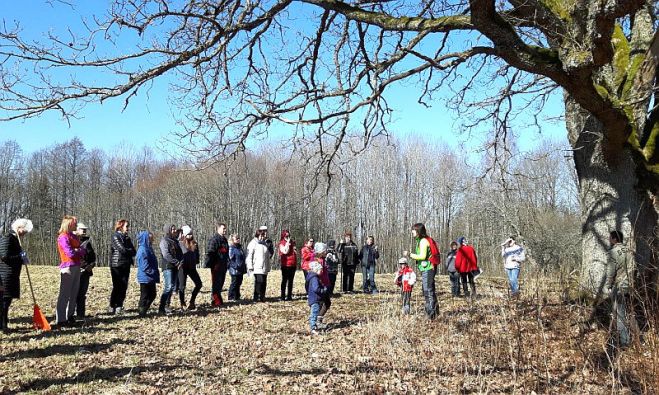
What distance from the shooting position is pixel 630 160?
8.24 m

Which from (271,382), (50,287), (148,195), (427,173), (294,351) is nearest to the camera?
(271,382)

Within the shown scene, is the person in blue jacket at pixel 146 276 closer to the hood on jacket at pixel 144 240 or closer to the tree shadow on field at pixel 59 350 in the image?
the hood on jacket at pixel 144 240

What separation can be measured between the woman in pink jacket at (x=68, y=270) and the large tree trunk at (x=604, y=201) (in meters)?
8.27

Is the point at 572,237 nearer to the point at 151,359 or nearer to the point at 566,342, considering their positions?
the point at 566,342

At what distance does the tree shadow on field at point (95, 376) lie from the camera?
5.53 metres

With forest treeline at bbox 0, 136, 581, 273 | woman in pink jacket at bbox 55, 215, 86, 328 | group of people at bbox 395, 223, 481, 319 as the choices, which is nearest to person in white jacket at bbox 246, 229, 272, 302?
group of people at bbox 395, 223, 481, 319

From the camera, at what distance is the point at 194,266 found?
1119 centimetres

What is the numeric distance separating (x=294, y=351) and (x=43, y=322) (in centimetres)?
418

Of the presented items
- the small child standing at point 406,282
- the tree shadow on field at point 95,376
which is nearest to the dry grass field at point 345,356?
the tree shadow on field at point 95,376

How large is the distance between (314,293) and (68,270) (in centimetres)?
404

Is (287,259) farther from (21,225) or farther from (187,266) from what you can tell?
(21,225)

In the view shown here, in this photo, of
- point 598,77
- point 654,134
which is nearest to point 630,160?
point 654,134

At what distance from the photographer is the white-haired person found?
8.13 m

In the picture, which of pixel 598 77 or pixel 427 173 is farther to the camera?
pixel 427 173
